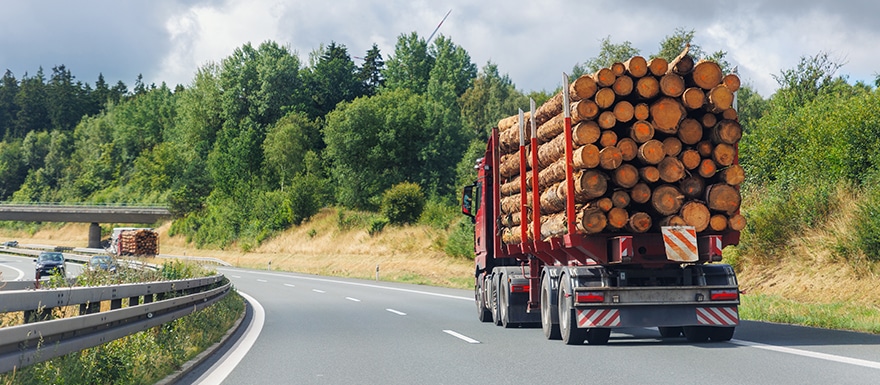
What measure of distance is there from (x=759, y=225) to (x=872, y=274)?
187 inches

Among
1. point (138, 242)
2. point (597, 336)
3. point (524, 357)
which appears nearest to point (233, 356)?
point (524, 357)

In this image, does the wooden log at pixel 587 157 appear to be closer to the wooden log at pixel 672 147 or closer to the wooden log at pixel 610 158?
the wooden log at pixel 610 158

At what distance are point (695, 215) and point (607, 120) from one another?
165 cm

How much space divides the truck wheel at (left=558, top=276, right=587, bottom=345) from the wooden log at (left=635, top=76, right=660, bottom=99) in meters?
2.61

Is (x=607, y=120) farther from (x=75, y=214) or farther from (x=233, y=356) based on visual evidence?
(x=75, y=214)

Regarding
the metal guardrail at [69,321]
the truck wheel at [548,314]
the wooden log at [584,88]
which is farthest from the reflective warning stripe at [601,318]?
the metal guardrail at [69,321]

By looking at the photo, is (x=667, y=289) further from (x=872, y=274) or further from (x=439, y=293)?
(x=439, y=293)

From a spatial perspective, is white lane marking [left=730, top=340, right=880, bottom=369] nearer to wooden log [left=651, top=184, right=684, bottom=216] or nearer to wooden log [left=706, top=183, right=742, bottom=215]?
wooden log [left=706, top=183, right=742, bottom=215]

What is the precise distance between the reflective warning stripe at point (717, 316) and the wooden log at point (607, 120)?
261 centimetres

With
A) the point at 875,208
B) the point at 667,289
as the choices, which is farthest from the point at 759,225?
the point at 667,289

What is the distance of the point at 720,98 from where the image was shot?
11.1 m

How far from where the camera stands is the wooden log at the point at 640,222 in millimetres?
10945

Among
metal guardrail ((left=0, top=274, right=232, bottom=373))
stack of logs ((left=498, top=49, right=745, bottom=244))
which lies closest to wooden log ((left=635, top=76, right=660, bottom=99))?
stack of logs ((left=498, top=49, right=745, bottom=244))

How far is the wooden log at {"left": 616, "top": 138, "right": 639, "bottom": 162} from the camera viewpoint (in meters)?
11.0
